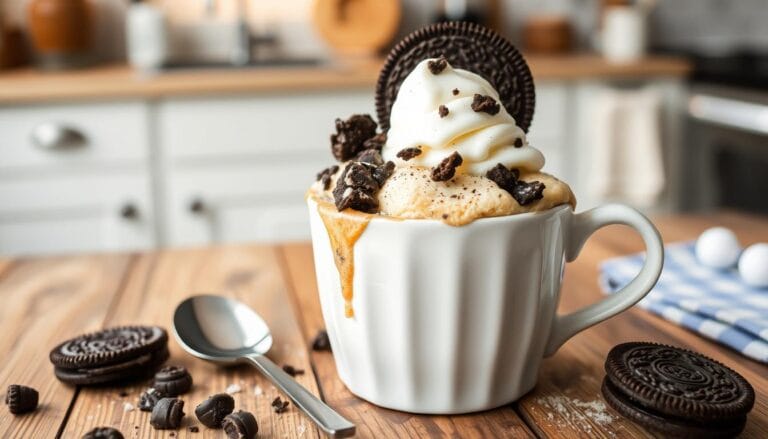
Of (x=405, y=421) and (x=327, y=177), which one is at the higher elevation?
(x=327, y=177)

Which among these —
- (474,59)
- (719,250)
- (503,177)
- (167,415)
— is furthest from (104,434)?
(719,250)

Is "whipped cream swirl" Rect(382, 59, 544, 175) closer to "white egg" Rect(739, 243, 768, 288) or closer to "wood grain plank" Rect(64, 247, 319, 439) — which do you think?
"wood grain plank" Rect(64, 247, 319, 439)

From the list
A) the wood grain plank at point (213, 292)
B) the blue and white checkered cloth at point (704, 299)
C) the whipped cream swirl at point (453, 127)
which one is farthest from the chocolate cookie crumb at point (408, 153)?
the blue and white checkered cloth at point (704, 299)

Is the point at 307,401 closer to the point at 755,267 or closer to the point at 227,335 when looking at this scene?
the point at 227,335

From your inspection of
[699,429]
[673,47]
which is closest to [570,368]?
[699,429]

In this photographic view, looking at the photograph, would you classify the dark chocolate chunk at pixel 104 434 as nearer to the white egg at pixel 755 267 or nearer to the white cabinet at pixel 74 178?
the white egg at pixel 755 267

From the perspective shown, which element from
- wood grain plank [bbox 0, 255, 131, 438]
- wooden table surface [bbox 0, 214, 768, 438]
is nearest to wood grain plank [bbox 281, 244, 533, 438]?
wooden table surface [bbox 0, 214, 768, 438]
